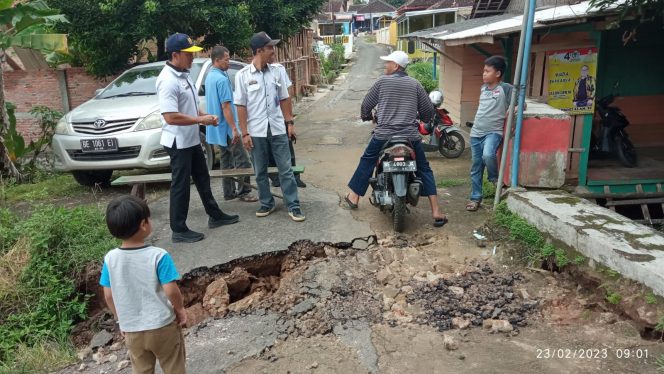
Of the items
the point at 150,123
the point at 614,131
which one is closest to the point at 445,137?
the point at 614,131

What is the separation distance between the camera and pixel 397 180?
5027mm

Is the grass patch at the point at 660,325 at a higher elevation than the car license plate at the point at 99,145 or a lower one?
lower

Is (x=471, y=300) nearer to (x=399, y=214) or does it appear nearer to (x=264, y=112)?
(x=399, y=214)

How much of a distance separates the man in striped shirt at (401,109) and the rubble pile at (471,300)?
4.18ft

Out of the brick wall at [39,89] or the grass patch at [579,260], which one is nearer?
the grass patch at [579,260]

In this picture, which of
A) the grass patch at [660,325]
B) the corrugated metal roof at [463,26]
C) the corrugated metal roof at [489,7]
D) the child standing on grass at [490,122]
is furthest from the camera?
the corrugated metal roof at [489,7]

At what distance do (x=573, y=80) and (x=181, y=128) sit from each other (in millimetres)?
4632

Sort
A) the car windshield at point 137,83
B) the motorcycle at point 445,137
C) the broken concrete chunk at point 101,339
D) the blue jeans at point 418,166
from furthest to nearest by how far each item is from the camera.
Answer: the motorcycle at point 445,137 → the car windshield at point 137,83 → the blue jeans at point 418,166 → the broken concrete chunk at point 101,339

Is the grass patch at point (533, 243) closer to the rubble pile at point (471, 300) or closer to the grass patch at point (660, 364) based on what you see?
the rubble pile at point (471, 300)

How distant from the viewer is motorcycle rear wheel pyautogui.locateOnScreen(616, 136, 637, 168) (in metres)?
7.36

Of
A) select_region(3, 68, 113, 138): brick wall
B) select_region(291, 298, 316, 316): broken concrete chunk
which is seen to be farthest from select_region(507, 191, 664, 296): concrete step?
select_region(3, 68, 113, 138): brick wall

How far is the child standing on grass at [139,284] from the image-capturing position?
255 centimetres

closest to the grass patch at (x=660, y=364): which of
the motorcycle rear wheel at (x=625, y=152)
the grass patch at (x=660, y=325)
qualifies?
the grass patch at (x=660, y=325)

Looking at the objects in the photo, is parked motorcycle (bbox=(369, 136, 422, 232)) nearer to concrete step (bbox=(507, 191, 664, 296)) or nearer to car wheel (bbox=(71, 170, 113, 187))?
concrete step (bbox=(507, 191, 664, 296))
